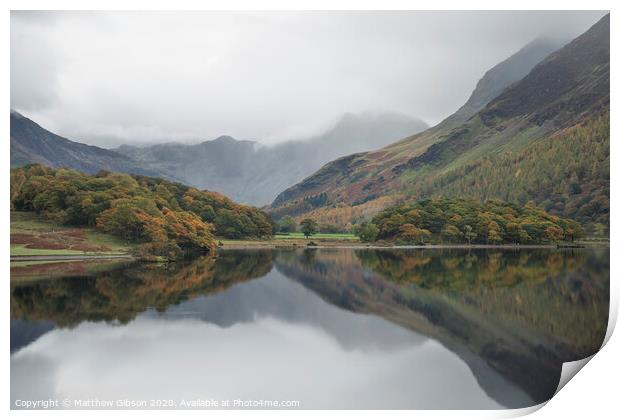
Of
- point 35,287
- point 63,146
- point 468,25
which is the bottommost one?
point 35,287

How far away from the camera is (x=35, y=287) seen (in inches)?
673

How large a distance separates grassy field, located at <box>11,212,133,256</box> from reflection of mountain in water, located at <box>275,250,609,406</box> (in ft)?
32.6

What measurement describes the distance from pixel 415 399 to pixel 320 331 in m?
5.41

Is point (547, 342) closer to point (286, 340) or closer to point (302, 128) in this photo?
point (286, 340)

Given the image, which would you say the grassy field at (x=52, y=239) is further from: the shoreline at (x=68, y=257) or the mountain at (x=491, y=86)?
the mountain at (x=491, y=86)

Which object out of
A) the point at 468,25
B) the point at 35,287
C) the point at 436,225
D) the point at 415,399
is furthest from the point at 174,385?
the point at 436,225

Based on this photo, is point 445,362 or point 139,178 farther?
point 139,178

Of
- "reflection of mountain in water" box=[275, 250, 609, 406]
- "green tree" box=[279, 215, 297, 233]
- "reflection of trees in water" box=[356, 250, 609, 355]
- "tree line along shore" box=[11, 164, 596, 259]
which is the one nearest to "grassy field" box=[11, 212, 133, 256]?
"tree line along shore" box=[11, 164, 596, 259]

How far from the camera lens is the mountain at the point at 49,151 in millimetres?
14070

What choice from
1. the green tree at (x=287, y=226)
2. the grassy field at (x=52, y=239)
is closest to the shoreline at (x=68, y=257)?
the grassy field at (x=52, y=239)

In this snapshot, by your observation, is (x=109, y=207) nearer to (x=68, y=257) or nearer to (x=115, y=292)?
(x=68, y=257)

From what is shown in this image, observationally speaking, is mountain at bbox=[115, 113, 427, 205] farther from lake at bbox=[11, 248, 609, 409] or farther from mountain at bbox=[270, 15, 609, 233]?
lake at bbox=[11, 248, 609, 409]

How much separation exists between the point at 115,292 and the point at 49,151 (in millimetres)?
5729

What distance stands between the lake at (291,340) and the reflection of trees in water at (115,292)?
2.8 inches
